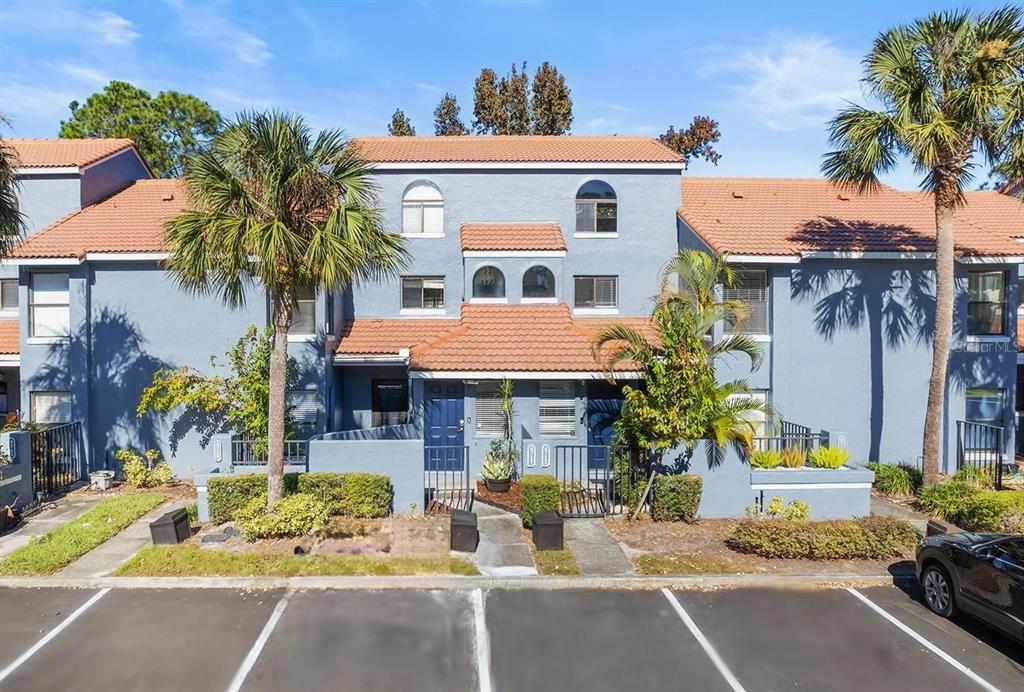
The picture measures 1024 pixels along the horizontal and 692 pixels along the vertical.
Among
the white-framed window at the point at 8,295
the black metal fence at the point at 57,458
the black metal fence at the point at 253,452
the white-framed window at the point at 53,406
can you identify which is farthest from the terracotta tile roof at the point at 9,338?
the black metal fence at the point at 253,452

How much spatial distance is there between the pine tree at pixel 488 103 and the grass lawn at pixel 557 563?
2947 cm

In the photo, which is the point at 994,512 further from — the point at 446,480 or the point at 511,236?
the point at 511,236

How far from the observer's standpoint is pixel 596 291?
21891mm

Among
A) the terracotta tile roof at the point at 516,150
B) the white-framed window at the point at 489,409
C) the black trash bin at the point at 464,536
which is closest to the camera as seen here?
the black trash bin at the point at 464,536

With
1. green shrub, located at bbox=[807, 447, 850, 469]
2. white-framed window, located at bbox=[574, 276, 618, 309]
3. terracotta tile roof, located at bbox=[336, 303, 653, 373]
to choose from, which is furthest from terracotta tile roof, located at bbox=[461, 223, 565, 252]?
green shrub, located at bbox=[807, 447, 850, 469]

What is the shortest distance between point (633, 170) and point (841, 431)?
10091mm

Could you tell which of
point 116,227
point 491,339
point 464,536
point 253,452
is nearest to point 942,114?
point 491,339

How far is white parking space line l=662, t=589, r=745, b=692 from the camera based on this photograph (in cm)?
836

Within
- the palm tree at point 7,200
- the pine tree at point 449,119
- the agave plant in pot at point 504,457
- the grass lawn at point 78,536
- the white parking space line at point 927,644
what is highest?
the pine tree at point 449,119

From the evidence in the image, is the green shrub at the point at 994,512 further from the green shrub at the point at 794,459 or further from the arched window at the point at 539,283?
the arched window at the point at 539,283

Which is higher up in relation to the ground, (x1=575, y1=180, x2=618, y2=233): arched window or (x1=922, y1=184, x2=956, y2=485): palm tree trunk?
(x1=575, y1=180, x2=618, y2=233): arched window

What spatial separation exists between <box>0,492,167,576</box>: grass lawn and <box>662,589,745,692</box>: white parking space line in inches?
411

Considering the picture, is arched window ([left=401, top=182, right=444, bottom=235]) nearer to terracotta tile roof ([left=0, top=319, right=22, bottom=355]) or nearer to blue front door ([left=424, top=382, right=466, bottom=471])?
blue front door ([left=424, top=382, right=466, bottom=471])

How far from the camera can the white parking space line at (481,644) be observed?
8.31m
